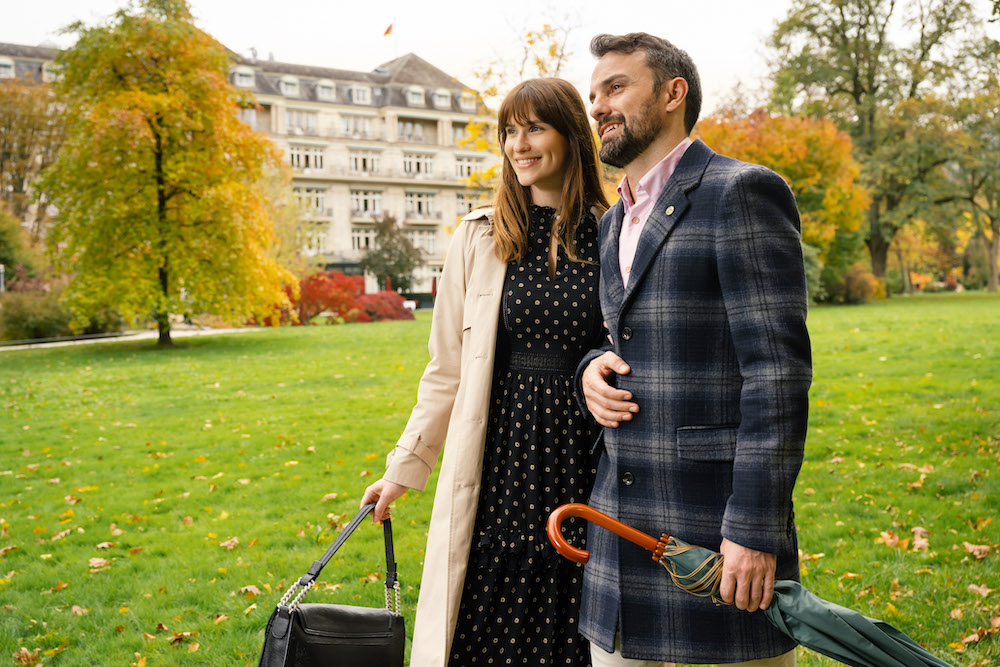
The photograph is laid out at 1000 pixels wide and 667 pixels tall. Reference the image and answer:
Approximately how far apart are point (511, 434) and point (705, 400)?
3.00ft

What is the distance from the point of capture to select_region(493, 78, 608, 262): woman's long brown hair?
2633 mm

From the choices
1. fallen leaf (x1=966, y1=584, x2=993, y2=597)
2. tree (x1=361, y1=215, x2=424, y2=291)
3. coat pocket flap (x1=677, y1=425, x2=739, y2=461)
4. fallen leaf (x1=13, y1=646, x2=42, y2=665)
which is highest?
tree (x1=361, y1=215, x2=424, y2=291)

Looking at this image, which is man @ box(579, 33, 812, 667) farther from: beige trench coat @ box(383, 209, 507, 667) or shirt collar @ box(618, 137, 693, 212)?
beige trench coat @ box(383, 209, 507, 667)

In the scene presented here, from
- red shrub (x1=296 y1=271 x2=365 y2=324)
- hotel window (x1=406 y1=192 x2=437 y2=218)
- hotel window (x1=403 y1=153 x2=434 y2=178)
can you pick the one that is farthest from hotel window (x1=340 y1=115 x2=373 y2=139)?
red shrub (x1=296 y1=271 x2=365 y2=324)

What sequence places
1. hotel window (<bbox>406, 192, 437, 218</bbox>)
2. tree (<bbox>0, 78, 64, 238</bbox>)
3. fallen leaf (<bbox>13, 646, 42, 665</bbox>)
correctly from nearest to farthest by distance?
fallen leaf (<bbox>13, 646, 42, 665</bbox>)
tree (<bbox>0, 78, 64, 238</bbox>)
hotel window (<bbox>406, 192, 437, 218</bbox>)

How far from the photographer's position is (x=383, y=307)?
104 feet

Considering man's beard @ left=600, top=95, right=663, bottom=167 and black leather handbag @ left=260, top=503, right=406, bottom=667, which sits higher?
man's beard @ left=600, top=95, right=663, bottom=167

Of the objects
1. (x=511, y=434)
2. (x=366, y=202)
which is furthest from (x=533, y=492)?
(x=366, y=202)

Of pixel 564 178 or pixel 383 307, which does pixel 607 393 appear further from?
pixel 383 307

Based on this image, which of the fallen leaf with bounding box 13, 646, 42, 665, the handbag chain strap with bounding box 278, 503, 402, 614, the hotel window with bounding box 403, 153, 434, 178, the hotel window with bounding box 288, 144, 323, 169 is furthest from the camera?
the hotel window with bounding box 403, 153, 434, 178

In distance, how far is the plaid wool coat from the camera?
1.69m

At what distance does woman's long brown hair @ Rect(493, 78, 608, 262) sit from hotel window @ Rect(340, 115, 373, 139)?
57.7 m

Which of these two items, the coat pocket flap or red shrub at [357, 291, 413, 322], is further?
red shrub at [357, 291, 413, 322]

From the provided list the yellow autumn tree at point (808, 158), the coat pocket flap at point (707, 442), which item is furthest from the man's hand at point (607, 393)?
the yellow autumn tree at point (808, 158)
